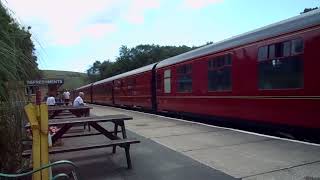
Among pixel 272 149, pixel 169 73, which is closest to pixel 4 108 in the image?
pixel 272 149

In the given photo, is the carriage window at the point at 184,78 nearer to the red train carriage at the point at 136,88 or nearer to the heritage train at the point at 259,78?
the heritage train at the point at 259,78

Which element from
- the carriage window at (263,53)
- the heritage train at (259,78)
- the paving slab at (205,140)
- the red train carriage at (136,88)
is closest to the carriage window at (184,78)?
the heritage train at (259,78)

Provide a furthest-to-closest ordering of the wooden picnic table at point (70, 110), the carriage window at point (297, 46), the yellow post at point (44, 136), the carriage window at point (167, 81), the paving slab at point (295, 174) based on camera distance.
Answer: the carriage window at point (167, 81) → the wooden picnic table at point (70, 110) → the carriage window at point (297, 46) → the paving slab at point (295, 174) → the yellow post at point (44, 136)

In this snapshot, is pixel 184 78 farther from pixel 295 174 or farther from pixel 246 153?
pixel 295 174

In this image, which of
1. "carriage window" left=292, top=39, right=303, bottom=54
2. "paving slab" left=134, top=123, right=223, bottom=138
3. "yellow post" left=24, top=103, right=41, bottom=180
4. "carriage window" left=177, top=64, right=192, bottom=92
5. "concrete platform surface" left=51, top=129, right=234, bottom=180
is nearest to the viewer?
"yellow post" left=24, top=103, right=41, bottom=180

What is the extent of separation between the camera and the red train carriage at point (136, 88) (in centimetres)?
2161

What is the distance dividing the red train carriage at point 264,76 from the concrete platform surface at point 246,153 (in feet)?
2.39

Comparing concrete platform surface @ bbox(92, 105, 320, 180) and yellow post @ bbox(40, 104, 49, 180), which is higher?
yellow post @ bbox(40, 104, 49, 180)

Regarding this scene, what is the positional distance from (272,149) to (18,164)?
15.4 ft

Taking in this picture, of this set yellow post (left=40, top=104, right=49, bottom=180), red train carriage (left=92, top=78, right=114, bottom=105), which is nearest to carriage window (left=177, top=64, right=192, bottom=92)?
yellow post (left=40, top=104, right=49, bottom=180)

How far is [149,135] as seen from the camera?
11367mm

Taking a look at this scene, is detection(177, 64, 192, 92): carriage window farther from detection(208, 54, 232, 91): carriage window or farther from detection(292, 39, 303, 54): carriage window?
detection(292, 39, 303, 54): carriage window

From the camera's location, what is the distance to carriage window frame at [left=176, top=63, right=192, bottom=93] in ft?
50.6

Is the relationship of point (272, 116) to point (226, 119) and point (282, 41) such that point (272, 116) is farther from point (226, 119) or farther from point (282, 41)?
point (226, 119)
